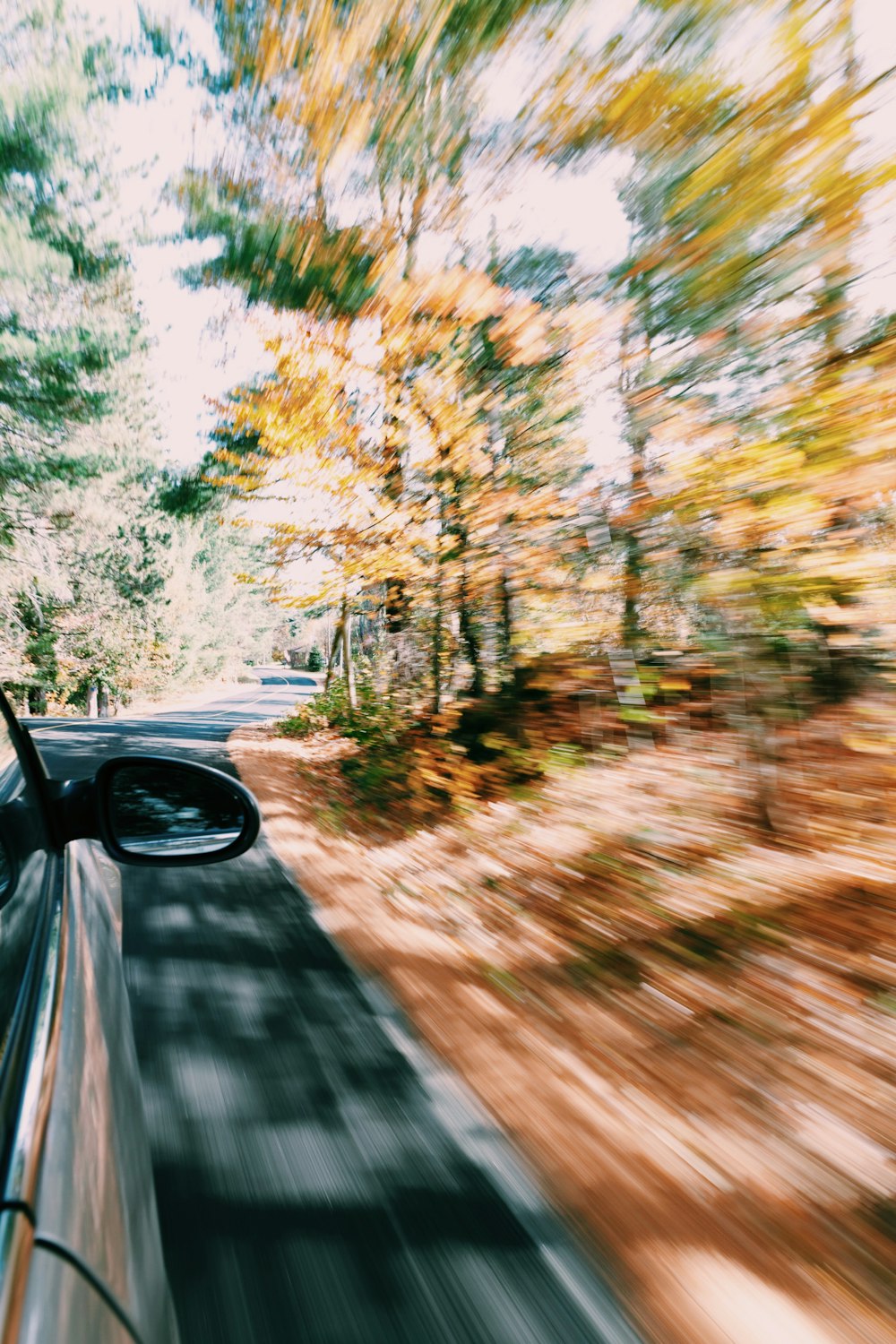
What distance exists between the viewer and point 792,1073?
9.93 feet

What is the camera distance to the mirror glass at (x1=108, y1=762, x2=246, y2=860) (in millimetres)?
1796

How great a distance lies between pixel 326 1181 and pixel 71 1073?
5.19 feet

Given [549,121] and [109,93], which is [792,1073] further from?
[109,93]

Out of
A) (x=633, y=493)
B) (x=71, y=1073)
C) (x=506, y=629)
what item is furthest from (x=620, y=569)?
(x=71, y=1073)

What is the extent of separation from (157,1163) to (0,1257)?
1.87 meters

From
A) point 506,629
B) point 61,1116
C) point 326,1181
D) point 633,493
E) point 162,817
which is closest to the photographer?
point 61,1116

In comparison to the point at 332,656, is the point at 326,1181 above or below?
below

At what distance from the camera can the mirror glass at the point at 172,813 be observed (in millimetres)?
1796

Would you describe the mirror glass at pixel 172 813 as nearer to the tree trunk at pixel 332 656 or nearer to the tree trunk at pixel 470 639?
the tree trunk at pixel 470 639

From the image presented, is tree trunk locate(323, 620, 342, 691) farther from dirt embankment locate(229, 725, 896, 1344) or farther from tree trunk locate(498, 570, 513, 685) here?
dirt embankment locate(229, 725, 896, 1344)

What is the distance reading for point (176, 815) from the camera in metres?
2.51

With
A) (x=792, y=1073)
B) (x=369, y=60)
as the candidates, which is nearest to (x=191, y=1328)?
(x=792, y=1073)

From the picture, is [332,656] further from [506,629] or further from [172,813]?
[172,813]

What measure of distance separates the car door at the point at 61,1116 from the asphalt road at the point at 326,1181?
93 cm
